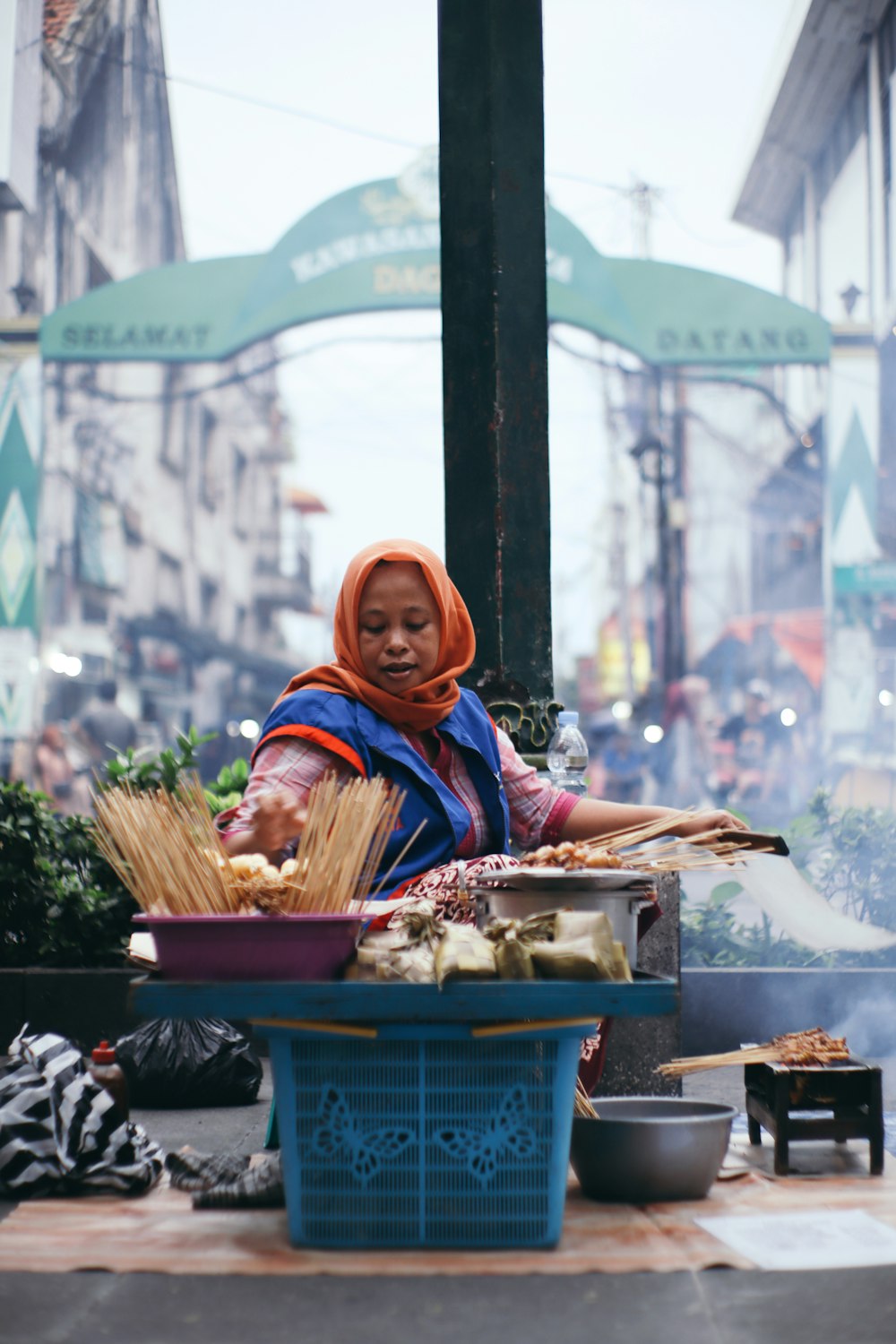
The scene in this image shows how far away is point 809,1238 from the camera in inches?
89.0

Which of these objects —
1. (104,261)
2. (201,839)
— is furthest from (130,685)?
(201,839)

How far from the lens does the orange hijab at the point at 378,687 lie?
291cm

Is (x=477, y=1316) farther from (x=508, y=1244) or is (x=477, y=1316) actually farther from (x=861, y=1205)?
(x=861, y=1205)

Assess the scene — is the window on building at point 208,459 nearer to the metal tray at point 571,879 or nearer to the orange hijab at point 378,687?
the orange hijab at point 378,687

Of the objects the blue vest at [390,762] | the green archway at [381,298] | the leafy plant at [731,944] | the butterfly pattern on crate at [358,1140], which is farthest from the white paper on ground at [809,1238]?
the green archway at [381,298]

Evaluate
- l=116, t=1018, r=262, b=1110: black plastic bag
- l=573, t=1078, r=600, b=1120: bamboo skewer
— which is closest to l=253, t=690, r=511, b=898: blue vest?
l=573, t=1078, r=600, b=1120: bamboo skewer

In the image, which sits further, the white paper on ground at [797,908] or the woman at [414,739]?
the white paper on ground at [797,908]

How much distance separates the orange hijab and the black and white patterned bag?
2.77ft

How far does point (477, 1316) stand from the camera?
189 centimetres

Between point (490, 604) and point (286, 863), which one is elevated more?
point (490, 604)

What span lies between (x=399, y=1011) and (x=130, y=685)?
1171 cm

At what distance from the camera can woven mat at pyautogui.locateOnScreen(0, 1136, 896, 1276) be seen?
6.88ft

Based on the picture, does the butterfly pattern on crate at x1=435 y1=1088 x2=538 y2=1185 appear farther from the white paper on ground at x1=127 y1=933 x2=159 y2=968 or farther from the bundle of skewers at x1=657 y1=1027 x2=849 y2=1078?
the bundle of skewers at x1=657 y1=1027 x2=849 y2=1078

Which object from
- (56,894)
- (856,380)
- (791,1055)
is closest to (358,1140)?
(791,1055)
